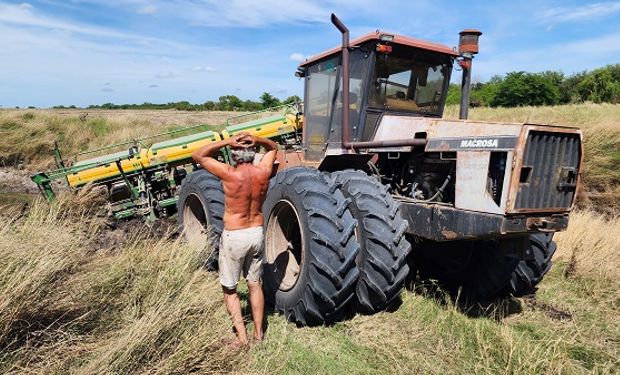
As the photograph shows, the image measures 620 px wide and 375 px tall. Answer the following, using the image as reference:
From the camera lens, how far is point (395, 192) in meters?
5.19

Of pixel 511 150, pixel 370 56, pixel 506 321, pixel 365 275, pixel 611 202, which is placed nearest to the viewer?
pixel 511 150

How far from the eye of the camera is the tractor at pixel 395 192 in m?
3.99

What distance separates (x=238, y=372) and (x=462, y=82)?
3.87 m

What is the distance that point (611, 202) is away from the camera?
10.3 m

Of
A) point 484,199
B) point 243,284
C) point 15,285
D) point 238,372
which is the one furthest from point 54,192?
point 484,199

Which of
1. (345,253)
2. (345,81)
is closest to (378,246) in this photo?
(345,253)

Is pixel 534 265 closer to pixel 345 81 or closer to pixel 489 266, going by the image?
pixel 489 266

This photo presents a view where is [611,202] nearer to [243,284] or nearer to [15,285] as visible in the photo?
[243,284]

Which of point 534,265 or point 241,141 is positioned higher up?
point 241,141

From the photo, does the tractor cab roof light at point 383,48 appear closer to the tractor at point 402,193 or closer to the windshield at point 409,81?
the tractor at point 402,193

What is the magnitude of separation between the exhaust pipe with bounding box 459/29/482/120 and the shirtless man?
7.65 ft

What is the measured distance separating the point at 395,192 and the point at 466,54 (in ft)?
5.49

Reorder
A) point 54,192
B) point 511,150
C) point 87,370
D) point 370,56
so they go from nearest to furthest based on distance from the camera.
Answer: point 87,370 → point 511,150 → point 370,56 → point 54,192

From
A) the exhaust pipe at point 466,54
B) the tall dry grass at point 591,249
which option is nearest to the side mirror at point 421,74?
the exhaust pipe at point 466,54
